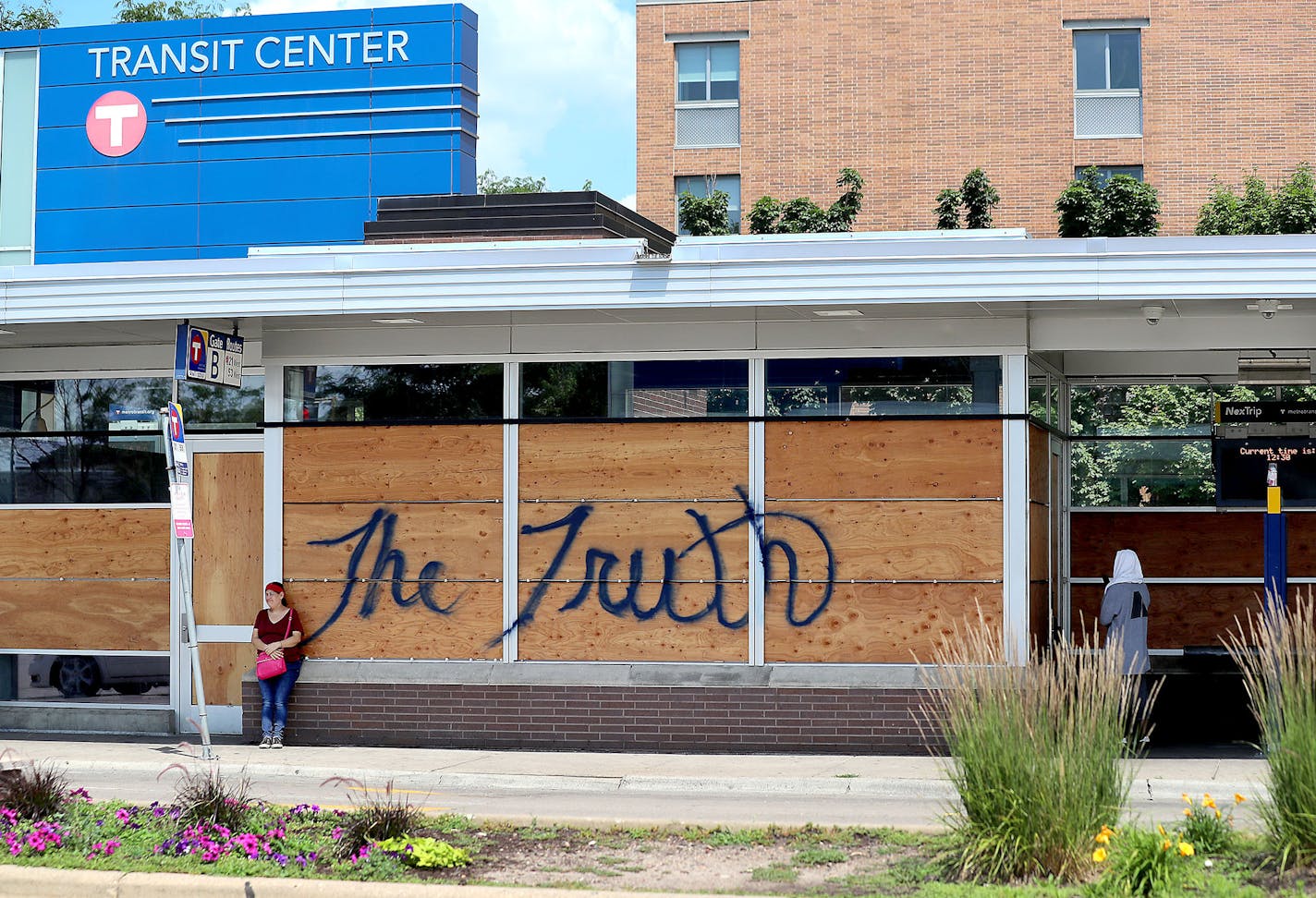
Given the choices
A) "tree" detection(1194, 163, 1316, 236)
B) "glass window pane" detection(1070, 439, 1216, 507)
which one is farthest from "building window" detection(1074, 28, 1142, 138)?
"glass window pane" detection(1070, 439, 1216, 507)

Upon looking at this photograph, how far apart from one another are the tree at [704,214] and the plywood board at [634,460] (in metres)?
22.0

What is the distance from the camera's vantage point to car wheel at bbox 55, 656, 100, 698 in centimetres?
1530

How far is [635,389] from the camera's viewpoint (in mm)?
13766

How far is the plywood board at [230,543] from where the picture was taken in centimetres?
1477

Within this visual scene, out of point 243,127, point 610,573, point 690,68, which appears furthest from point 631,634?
point 690,68

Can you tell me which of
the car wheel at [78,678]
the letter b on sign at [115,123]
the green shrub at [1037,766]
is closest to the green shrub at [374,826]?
the green shrub at [1037,766]

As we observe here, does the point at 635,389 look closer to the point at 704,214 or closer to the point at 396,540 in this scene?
the point at 396,540

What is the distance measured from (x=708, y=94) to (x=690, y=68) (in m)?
0.88

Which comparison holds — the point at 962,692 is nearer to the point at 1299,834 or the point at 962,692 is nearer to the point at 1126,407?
the point at 1299,834

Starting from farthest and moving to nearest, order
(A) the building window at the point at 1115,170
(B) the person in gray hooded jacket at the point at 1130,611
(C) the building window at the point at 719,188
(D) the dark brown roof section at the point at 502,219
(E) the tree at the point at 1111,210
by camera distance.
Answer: (C) the building window at the point at 719,188, (A) the building window at the point at 1115,170, (E) the tree at the point at 1111,210, (D) the dark brown roof section at the point at 502,219, (B) the person in gray hooded jacket at the point at 1130,611

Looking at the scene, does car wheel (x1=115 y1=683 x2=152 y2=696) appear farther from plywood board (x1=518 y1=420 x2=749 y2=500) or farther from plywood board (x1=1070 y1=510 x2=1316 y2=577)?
plywood board (x1=1070 y1=510 x2=1316 y2=577)

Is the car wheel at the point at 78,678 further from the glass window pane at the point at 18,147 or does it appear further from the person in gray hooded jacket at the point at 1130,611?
the glass window pane at the point at 18,147

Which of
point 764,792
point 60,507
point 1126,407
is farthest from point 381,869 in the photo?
point 1126,407

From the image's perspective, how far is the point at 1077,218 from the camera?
3219 cm
